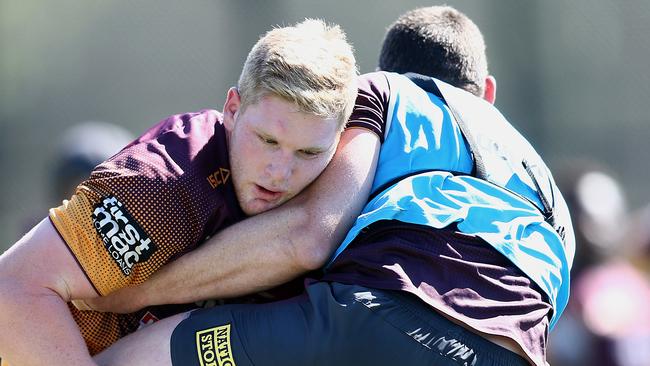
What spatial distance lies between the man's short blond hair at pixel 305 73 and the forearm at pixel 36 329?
0.70 m

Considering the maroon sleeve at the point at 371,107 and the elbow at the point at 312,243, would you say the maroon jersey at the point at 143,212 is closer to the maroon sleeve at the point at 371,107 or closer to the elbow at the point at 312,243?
the elbow at the point at 312,243

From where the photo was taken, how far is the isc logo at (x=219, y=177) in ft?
9.38

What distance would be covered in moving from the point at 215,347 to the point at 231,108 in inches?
25.2

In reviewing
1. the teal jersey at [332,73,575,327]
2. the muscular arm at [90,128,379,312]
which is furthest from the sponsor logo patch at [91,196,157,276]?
the teal jersey at [332,73,575,327]

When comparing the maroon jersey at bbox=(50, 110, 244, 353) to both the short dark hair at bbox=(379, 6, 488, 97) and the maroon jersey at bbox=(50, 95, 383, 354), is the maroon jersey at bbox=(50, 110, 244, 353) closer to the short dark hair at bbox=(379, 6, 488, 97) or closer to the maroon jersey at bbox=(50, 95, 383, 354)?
the maroon jersey at bbox=(50, 95, 383, 354)

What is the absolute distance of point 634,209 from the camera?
7.52 m

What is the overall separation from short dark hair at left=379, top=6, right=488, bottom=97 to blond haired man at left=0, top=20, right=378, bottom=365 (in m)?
0.76

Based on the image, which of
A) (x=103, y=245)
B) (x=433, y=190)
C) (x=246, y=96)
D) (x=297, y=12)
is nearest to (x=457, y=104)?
(x=433, y=190)

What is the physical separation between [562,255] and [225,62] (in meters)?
4.97

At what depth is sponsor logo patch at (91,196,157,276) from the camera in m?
2.72

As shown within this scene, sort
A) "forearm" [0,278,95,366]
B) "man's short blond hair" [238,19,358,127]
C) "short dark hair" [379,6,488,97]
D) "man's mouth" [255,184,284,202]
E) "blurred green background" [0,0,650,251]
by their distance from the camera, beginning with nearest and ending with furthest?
1. "forearm" [0,278,95,366]
2. "man's short blond hair" [238,19,358,127]
3. "man's mouth" [255,184,284,202]
4. "short dark hair" [379,6,488,97]
5. "blurred green background" [0,0,650,251]

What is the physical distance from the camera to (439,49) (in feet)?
12.1

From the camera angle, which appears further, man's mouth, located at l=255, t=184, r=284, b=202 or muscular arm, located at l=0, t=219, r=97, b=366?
man's mouth, located at l=255, t=184, r=284, b=202

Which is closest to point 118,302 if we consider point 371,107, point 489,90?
point 371,107
